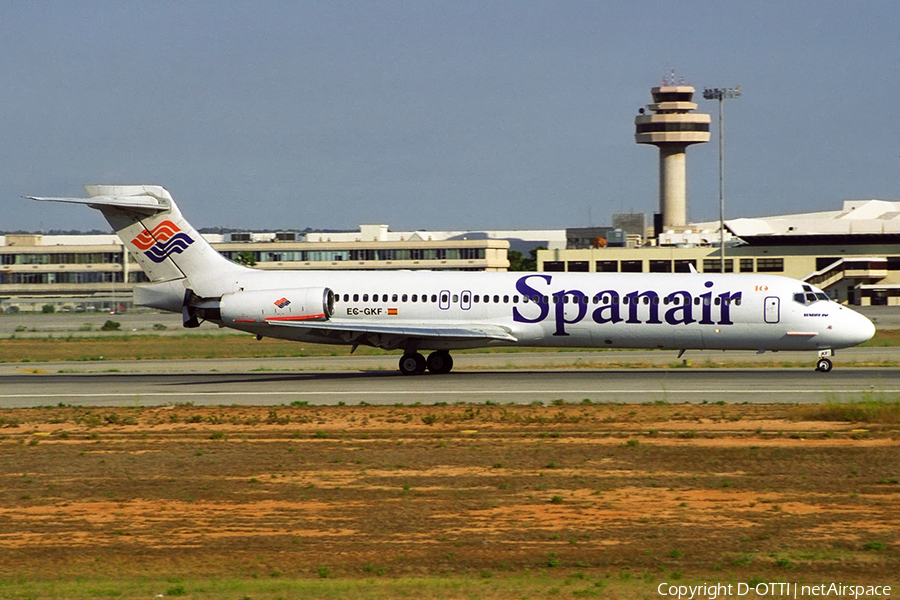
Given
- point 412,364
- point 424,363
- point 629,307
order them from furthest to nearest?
point 424,363, point 412,364, point 629,307

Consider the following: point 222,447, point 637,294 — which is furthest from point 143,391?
point 637,294

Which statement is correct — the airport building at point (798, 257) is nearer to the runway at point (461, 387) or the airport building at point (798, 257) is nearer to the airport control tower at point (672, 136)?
the airport control tower at point (672, 136)

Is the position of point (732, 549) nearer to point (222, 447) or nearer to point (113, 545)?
point (113, 545)

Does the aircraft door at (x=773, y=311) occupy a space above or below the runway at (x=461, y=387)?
above

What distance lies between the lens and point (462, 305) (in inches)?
1318

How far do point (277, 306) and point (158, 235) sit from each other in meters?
4.86

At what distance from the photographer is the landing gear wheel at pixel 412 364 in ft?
112

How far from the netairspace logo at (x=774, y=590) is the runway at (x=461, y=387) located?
14555 mm

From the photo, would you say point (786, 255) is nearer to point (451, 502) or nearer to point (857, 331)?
point (857, 331)

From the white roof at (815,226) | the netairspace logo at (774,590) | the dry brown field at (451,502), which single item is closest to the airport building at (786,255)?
the white roof at (815,226)

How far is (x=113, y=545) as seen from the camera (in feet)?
44.1

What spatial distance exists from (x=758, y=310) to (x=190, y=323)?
1796 cm

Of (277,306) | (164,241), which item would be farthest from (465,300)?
(164,241)

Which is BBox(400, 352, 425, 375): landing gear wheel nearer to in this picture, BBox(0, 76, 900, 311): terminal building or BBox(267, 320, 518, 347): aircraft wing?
BBox(267, 320, 518, 347): aircraft wing
